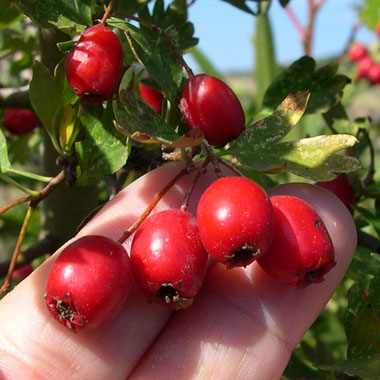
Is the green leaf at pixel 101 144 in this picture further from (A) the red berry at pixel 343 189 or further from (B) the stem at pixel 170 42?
(A) the red berry at pixel 343 189

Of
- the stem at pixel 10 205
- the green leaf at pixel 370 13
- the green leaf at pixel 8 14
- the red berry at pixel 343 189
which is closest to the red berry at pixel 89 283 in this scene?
the stem at pixel 10 205

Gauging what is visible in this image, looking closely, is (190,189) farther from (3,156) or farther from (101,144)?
(3,156)

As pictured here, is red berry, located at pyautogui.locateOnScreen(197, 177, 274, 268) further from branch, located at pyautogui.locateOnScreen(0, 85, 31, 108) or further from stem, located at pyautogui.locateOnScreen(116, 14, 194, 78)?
branch, located at pyautogui.locateOnScreen(0, 85, 31, 108)

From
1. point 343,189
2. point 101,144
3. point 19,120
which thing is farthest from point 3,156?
point 343,189

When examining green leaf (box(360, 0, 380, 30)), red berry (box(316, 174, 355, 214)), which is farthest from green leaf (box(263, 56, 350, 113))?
green leaf (box(360, 0, 380, 30))

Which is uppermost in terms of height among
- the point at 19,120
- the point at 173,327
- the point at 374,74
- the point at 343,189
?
the point at 19,120
